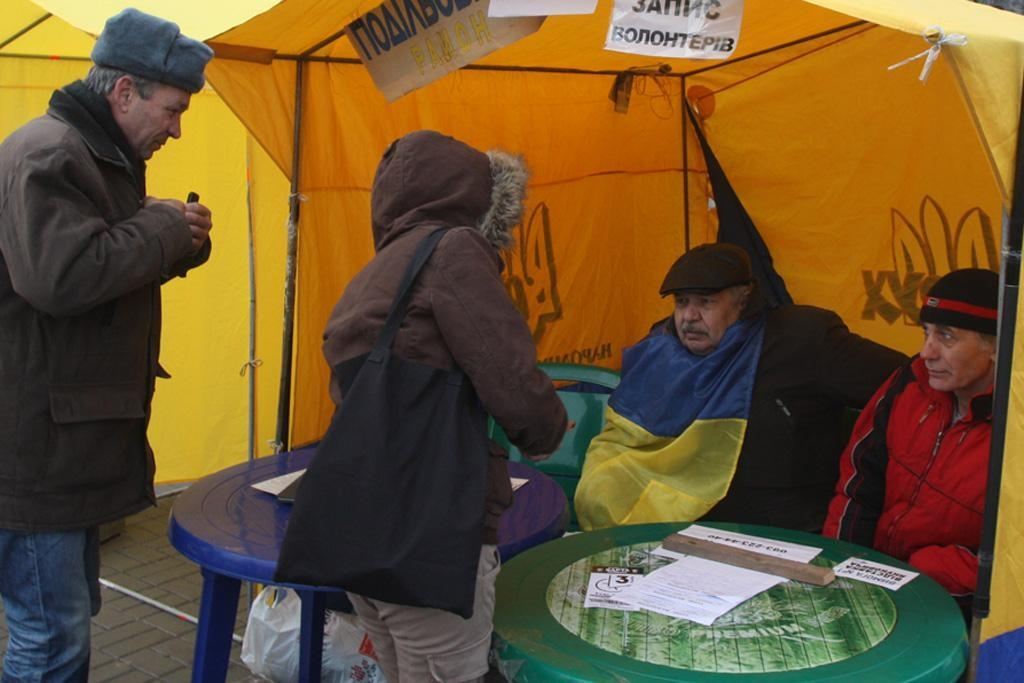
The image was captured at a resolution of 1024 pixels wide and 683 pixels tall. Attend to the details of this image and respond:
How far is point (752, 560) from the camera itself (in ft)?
8.06

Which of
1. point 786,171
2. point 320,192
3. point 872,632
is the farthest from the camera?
point 786,171

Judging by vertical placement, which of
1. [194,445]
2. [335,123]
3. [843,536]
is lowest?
[194,445]

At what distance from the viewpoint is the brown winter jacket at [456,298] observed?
195 centimetres

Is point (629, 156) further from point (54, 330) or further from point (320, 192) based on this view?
point (54, 330)

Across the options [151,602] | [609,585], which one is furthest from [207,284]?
[609,585]

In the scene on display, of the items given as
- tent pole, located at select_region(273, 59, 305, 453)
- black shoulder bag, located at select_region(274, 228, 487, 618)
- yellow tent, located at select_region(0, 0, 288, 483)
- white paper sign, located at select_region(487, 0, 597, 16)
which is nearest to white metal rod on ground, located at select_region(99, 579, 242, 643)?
yellow tent, located at select_region(0, 0, 288, 483)

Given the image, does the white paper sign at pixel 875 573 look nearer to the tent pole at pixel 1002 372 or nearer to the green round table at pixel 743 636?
the green round table at pixel 743 636

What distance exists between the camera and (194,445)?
5414 mm

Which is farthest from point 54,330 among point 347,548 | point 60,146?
point 347,548

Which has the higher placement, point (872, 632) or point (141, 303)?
point (141, 303)

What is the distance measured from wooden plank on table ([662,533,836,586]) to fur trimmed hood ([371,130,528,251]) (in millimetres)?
914

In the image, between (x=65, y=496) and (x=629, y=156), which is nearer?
(x=65, y=496)

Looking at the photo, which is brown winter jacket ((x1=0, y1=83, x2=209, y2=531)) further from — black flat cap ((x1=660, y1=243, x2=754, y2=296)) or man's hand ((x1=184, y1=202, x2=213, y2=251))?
black flat cap ((x1=660, y1=243, x2=754, y2=296))

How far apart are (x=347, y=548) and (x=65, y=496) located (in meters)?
0.84
